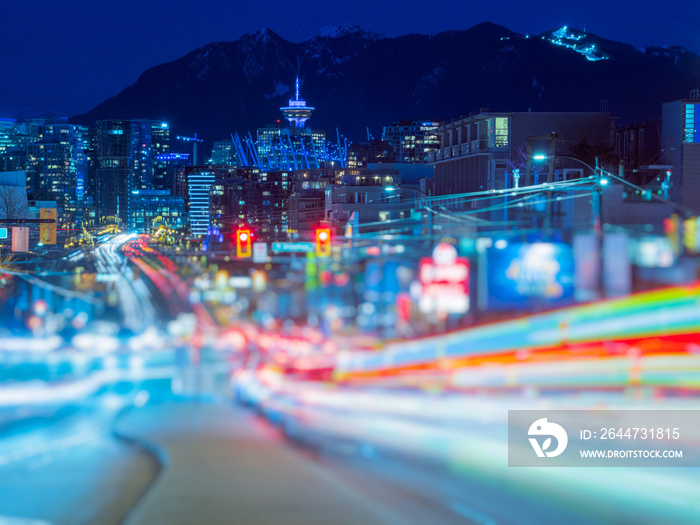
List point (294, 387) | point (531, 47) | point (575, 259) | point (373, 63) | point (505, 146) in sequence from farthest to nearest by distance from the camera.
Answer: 1. point (373, 63)
2. point (531, 47)
3. point (505, 146)
4. point (294, 387)
5. point (575, 259)

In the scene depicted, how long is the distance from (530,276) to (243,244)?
336 centimetres

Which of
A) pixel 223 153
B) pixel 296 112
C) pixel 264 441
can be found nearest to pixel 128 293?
pixel 264 441

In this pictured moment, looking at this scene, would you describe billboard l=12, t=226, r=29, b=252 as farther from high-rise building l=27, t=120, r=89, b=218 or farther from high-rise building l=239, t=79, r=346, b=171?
high-rise building l=239, t=79, r=346, b=171

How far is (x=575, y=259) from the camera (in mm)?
7883

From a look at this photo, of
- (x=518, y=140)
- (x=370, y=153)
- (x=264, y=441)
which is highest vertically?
(x=370, y=153)

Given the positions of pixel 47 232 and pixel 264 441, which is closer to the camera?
pixel 264 441

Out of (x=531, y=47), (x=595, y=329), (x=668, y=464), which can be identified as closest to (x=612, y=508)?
(x=668, y=464)

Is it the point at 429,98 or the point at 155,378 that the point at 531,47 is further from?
the point at 155,378

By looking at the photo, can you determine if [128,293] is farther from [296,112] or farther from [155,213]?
[296,112]

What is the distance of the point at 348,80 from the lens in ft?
380

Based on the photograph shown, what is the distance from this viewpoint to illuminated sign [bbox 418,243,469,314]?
26.3 ft

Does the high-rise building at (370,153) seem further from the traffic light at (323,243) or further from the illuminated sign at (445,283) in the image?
the illuminated sign at (445,283)

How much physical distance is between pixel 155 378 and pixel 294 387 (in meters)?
1.46

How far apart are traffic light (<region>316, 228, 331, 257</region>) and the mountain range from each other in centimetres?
6396
